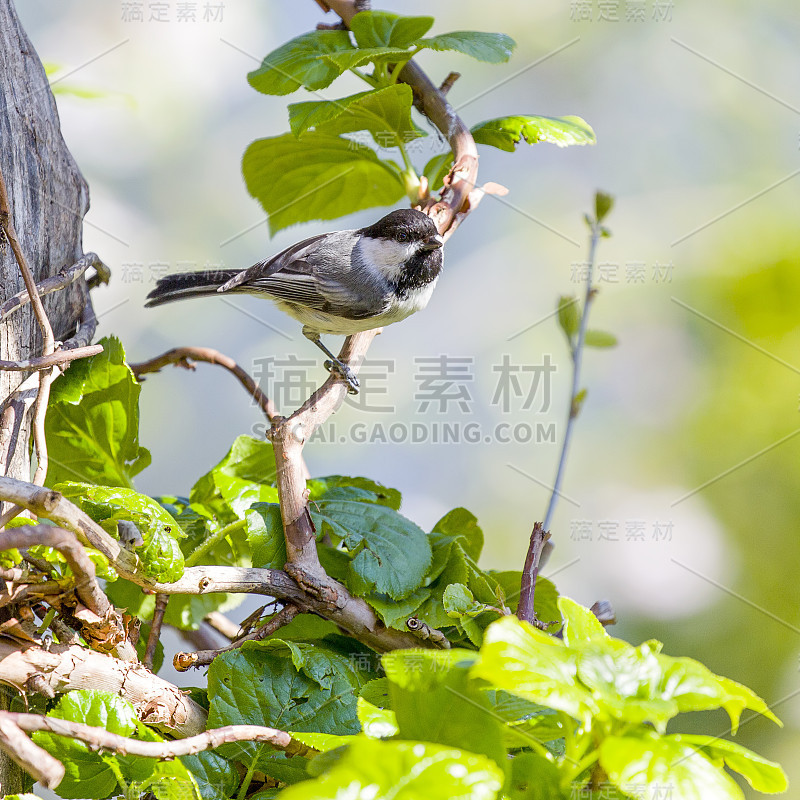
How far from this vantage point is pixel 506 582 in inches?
31.1

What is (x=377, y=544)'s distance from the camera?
708 millimetres

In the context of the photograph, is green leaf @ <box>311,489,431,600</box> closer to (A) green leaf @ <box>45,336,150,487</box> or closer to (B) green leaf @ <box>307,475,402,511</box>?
(B) green leaf @ <box>307,475,402,511</box>

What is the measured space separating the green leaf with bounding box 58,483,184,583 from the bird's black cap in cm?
52

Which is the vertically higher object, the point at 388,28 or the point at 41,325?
the point at 388,28

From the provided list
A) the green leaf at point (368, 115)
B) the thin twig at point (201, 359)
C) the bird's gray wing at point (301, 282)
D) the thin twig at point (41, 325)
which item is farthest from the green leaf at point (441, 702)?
the bird's gray wing at point (301, 282)

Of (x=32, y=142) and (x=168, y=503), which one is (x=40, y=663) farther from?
(x=32, y=142)

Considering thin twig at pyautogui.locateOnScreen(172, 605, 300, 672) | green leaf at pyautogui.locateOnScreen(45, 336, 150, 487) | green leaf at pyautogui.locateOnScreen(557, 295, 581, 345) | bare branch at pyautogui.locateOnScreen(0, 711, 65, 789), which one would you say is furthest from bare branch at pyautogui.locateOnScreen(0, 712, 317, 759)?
green leaf at pyautogui.locateOnScreen(557, 295, 581, 345)

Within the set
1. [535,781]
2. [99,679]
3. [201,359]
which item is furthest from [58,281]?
[535,781]

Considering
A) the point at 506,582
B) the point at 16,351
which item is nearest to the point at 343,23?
the point at 16,351

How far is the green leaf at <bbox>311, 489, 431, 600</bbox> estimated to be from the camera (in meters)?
0.68

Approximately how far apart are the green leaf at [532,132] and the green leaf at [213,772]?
28.2 inches

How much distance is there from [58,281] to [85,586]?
34 cm

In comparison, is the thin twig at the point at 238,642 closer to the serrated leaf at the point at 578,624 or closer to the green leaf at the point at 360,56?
the serrated leaf at the point at 578,624

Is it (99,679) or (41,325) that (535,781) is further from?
(41,325)
